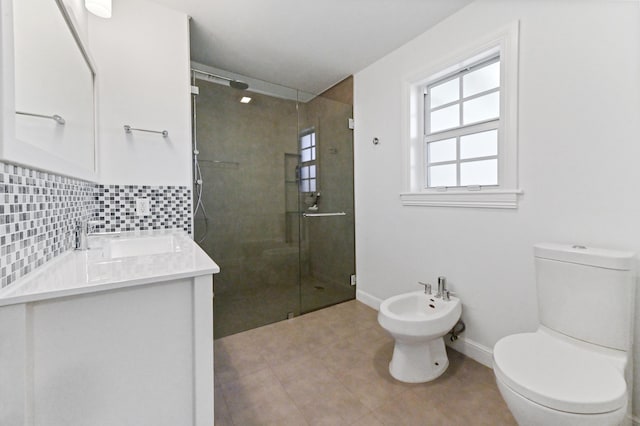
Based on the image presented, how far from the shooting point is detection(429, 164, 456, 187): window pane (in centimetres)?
207

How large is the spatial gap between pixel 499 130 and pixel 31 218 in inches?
90.7

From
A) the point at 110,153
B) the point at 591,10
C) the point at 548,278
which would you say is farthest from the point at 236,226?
the point at 591,10

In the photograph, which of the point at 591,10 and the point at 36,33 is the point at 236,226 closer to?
the point at 36,33

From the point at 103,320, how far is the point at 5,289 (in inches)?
8.9

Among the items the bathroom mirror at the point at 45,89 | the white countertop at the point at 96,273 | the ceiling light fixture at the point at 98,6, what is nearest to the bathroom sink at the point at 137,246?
the white countertop at the point at 96,273

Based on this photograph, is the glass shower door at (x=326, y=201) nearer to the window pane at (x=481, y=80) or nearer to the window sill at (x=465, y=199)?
the window sill at (x=465, y=199)

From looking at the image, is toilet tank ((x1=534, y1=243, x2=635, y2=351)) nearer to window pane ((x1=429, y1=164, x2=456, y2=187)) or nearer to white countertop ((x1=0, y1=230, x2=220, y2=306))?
window pane ((x1=429, y1=164, x2=456, y2=187))

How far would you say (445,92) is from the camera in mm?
2113

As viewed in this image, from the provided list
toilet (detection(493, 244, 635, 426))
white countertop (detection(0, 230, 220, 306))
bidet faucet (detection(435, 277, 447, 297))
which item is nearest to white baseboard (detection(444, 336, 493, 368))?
bidet faucet (detection(435, 277, 447, 297))

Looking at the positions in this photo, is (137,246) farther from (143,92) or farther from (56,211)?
(143,92)

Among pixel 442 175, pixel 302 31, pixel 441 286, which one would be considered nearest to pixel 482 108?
pixel 442 175

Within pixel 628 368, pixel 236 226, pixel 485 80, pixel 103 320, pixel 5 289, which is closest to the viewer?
pixel 5 289

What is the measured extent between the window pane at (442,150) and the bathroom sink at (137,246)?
1.99m

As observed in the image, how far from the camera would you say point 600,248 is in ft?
4.15
